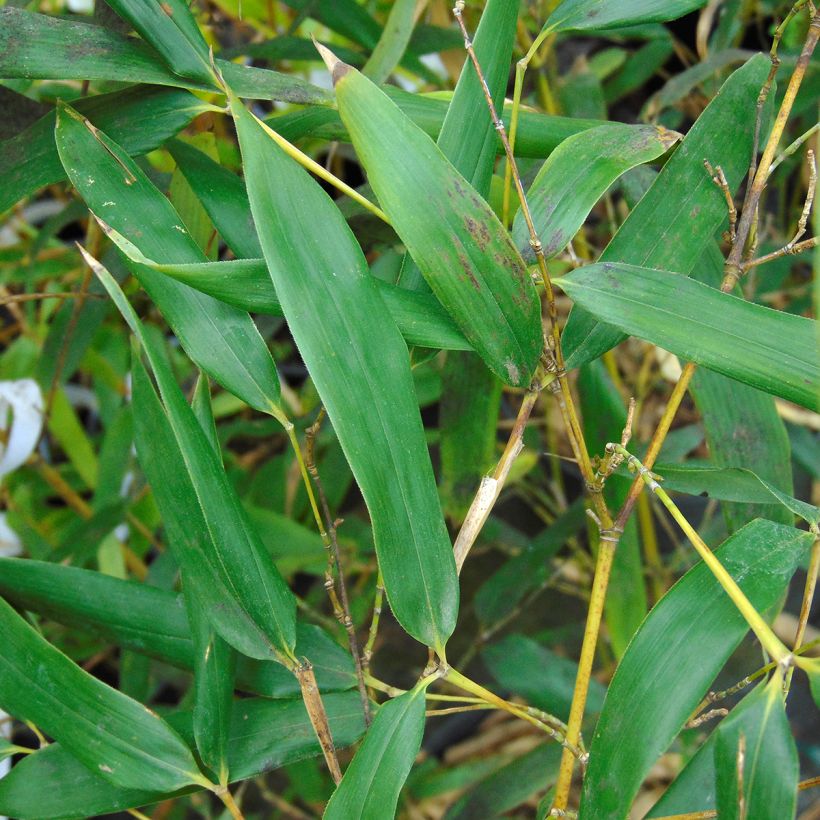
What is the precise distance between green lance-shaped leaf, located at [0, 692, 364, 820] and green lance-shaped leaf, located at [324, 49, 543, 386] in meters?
0.22

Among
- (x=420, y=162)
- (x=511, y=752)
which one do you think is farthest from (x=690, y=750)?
(x=420, y=162)

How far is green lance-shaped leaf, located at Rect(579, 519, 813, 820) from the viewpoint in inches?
13.6

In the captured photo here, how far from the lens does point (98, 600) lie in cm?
45

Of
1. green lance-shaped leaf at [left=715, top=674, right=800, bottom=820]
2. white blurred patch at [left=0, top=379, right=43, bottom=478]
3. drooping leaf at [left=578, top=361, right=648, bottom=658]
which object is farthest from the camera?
white blurred patch at [left=0, top=379, right=43, bottom=478]

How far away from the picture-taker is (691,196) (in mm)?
401

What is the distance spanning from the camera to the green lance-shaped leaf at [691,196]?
40 centimetres

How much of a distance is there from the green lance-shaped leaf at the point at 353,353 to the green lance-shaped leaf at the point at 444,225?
25mm

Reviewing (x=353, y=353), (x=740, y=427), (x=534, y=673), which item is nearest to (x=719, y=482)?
(x=740, y=427)

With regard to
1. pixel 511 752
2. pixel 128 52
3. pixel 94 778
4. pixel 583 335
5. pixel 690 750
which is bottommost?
pixel 511 752

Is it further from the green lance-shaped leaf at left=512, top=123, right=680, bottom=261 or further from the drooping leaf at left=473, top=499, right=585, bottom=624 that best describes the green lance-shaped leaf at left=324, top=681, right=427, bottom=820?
the drooping leaf at left=473, top=499, right=585, bottom=624

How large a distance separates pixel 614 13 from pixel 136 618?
0.41m

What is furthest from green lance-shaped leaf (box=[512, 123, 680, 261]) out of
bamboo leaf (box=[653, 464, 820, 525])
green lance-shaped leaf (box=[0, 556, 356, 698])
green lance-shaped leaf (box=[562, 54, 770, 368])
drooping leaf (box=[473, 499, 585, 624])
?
drooping leaf (box=[473, 499, 585, 624])

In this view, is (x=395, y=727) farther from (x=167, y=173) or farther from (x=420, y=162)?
(x=167, y=173)

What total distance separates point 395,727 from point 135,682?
0.41 m
